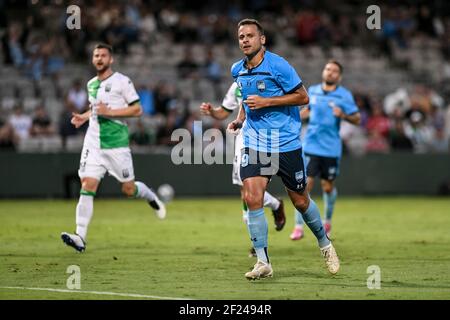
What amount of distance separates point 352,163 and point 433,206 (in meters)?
3.92

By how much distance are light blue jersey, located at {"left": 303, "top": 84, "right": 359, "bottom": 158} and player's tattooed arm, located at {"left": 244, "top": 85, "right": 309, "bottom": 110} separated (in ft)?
17.6

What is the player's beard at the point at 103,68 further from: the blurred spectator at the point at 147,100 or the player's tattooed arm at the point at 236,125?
the blurred spectator at the point at 147,100

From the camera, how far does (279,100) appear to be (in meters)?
10.7

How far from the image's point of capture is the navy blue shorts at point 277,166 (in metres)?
10.8

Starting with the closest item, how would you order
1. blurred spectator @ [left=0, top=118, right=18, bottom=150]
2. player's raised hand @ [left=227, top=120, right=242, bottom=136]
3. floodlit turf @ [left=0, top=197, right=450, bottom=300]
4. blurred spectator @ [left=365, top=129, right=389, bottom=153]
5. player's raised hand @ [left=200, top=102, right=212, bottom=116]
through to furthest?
floodlit turf @ [left=0, top=197, right=450, bottom=300] < player's raised hand @ [left=227, top=120, right=242, bottom=136] < player's raised hand @ [left=200, top=102, right=212, bottom=116] < blurred spectator @ [left=0, top=118, right=18, bottom=150] < blurred spectator @ [left=365, top=129, right=389, bottom=153]

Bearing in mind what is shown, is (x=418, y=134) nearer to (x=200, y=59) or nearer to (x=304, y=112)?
(x=200, y=59)

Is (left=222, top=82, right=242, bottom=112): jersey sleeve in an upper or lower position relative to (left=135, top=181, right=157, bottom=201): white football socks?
upper

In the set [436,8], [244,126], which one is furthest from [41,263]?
[436,8]

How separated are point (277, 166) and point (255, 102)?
2.72 ft

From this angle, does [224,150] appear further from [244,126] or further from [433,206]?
[244,126]

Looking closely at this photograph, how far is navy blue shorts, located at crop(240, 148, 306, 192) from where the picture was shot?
10797mm

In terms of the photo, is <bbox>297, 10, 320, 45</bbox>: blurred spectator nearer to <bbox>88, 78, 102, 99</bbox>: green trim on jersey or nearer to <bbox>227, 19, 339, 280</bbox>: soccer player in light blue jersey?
<bbox>88, 78, 102, 99</bbox>: green trim on jersey

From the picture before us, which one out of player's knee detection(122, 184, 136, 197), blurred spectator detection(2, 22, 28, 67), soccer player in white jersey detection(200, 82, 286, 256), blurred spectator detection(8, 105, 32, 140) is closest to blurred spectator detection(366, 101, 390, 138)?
blurred spectator detection(8, 105, 32, 140)

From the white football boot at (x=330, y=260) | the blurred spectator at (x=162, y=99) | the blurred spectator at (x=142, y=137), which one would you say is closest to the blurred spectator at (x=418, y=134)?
the blurred spectator at (x=162, y=99)
